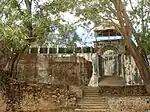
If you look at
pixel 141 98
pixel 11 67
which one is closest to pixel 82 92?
pixel 141 98

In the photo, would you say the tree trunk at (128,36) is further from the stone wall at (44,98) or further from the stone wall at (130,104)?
the stone wall at (44,98)

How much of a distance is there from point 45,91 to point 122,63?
8698mm

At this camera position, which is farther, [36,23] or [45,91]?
[45,91]

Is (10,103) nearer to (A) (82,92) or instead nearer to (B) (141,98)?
(A) (82,92)

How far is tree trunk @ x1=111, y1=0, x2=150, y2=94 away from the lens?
44.4 ft

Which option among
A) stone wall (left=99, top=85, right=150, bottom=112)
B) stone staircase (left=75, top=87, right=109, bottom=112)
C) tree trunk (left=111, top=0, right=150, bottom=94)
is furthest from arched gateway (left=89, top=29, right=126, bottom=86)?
tree trunk (left=111, top=0, right=150, bottom=94)

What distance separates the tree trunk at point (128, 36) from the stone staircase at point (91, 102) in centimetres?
275

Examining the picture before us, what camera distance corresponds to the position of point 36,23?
13.1 metres

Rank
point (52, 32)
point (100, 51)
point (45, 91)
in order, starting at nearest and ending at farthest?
point (52, 32) → point (45, 91) → point (100, 51)

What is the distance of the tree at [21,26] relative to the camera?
12773 millimetres

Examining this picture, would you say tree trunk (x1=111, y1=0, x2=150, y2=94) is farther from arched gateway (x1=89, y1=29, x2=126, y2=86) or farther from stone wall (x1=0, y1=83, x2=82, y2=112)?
arched gateway (x1=89, y1=29, x2=126, y2=86)

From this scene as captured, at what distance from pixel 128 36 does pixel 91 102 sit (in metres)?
4.85

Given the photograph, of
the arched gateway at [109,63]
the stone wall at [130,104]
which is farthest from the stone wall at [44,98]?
the arched gateway at [109,63]

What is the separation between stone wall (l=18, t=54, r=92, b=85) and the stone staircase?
2743 millimetres
